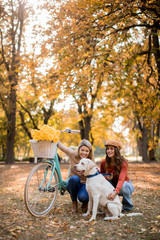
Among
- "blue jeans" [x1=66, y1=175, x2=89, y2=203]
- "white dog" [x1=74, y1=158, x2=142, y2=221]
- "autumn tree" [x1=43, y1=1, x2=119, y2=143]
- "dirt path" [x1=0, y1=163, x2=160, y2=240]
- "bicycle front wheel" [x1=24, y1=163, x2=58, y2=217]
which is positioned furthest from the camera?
"autumn tree" [x1=43, y1=1, x2=119, y2=143]

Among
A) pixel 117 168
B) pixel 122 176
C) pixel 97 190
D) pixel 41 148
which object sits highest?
pixel 41 148

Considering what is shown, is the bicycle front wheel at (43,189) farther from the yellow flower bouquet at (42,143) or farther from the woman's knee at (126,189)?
the woman's knee at (126,189)

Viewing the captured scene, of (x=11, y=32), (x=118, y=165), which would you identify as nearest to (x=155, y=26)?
(x=118, y=165)

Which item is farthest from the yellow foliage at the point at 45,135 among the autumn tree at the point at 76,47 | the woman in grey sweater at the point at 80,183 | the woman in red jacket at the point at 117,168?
the autumn tree at the point at 76,47

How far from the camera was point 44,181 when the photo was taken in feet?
14.9

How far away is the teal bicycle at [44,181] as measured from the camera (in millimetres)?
4031

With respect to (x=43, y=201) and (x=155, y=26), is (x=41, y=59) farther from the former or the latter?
(x=43, y=201)

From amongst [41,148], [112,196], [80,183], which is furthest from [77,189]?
[41,148]

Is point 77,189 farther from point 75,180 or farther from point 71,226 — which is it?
point 71,226

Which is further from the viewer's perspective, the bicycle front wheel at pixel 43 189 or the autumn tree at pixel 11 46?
the autumn tree at pixel 11 46

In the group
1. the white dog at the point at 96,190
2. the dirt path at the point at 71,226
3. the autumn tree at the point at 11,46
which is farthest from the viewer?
the autumn tree at the point at 11,46

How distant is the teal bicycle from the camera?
159 inches

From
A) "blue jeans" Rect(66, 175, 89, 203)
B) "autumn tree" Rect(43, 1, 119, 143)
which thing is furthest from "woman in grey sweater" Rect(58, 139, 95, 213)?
"autumn tree" Rect(43, 1, 119, 143)

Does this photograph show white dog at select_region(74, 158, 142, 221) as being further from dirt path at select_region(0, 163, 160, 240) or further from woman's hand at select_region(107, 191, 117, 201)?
dirt path at select_region(0, 163, 160, 240)
